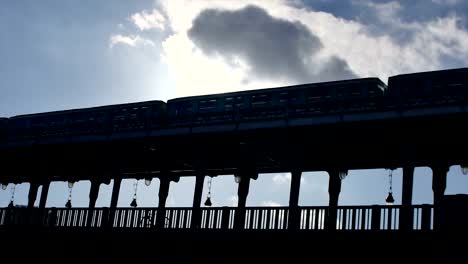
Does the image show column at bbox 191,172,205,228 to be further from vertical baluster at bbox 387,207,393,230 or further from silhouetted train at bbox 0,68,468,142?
vertical baluster at bbox 387,207,393,230

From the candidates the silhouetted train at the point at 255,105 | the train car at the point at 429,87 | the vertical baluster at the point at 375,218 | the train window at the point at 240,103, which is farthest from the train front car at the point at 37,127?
the train car at the point at 429,87

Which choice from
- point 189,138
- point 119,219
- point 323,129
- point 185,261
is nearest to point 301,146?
point 323,129

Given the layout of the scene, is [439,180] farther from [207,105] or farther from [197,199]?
[207,105]

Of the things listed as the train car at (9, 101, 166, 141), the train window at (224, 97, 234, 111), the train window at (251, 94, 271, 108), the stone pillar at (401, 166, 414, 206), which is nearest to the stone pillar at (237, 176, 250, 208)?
the train window at (224, 97, 234, 111)

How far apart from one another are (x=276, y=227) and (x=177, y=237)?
4226mm

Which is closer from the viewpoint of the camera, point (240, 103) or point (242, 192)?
point (240, 103)

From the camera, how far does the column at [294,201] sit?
2448 cm

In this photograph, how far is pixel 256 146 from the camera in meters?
27.7

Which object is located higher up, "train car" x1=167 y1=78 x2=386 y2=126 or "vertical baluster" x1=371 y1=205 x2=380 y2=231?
"train car" x1=167 y1=78 x2=386 y2=126

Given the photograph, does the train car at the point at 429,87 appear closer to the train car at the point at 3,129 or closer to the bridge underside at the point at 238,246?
the bridge underside at the point at 238,246

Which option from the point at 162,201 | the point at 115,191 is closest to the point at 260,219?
the point at 162,201

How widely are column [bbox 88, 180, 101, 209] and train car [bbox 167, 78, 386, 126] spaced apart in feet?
21.2

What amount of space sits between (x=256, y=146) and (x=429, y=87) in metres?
7.12

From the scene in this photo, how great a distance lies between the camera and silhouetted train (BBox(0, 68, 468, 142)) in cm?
2314
